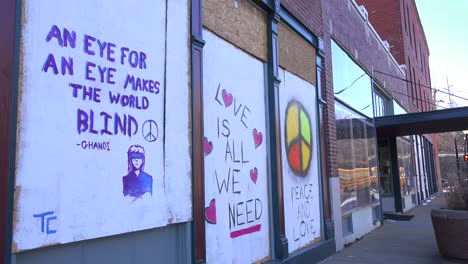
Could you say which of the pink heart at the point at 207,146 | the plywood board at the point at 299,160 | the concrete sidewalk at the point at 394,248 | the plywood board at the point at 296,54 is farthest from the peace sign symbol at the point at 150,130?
the concrete sidewalk at the point at 394,248

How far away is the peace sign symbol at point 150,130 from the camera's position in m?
4.19

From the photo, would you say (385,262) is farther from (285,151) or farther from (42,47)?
(42,47)

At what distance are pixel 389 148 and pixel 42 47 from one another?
52.1 feet

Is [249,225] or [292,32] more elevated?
[292,32]

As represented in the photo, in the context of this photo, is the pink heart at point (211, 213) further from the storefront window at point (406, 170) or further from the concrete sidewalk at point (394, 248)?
the storefront window at point (406, 170)

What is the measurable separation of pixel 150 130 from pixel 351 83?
865cm

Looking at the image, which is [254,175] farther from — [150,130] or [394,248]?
[394,248]

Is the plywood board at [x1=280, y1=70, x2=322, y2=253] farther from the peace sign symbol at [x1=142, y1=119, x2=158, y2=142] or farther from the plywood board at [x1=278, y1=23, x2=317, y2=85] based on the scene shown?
the peace sign symbol at [x1=142, y1=119, x2=158, y2=142]

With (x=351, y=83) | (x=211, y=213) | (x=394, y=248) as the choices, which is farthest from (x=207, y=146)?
(x=351, y=83)

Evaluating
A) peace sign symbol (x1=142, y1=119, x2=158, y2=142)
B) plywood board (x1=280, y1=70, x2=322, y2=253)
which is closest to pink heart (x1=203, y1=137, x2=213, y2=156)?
peace sign symbol (x1=142, y1=119, x2=158, y2=142)

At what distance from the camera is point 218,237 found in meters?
5.27

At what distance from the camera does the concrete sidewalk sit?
786 cm

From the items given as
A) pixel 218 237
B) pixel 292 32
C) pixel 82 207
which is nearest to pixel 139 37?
pixel 82 207

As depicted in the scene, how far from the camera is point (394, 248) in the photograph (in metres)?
9.02
